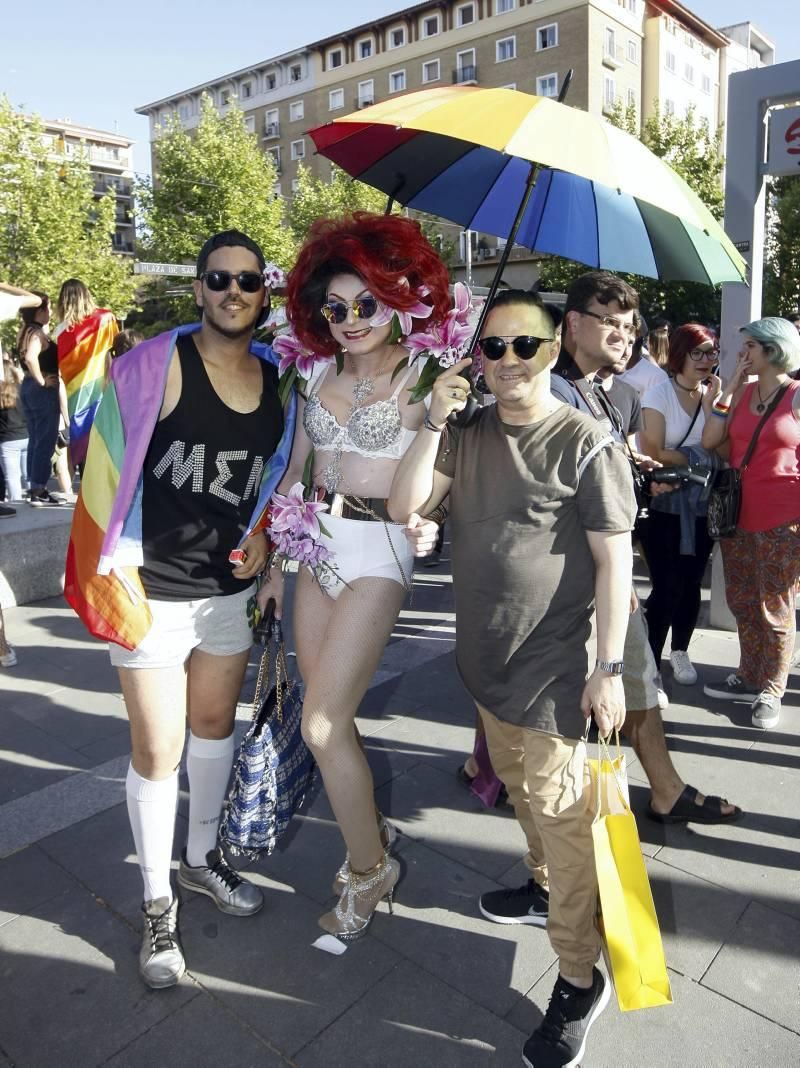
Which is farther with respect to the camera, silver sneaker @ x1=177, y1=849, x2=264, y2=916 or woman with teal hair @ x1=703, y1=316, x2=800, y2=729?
woman with teal hair @ x1=703, y1=316, x2=800, y2=729

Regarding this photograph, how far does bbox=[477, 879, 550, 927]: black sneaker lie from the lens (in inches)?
100

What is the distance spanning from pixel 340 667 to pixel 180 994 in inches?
39.5

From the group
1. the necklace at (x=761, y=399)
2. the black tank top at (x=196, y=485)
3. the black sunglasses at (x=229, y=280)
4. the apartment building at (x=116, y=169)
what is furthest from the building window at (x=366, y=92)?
the apartment building at (x=116, y=169)

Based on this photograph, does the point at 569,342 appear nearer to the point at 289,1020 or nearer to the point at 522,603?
the point at 522,603

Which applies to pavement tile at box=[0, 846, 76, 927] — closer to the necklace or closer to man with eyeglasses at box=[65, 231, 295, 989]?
man with eyeglasses at box=[65, 231, 295, 989]

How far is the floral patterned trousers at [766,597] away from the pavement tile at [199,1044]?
3022 millimetres

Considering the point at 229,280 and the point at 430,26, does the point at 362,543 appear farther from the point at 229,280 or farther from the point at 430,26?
the point at 430,26

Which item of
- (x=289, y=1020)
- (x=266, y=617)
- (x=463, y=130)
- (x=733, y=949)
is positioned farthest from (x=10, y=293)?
(x=733, y=949)

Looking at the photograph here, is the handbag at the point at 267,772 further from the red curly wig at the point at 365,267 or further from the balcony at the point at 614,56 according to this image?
the balcony at the point at 614,56

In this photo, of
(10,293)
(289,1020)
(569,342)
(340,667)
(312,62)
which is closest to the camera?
(289,1020)

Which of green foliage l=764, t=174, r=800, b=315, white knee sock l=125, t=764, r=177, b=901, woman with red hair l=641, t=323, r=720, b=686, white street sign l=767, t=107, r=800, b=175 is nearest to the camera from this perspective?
white knee sock l=125, t=764, r=177, b=901

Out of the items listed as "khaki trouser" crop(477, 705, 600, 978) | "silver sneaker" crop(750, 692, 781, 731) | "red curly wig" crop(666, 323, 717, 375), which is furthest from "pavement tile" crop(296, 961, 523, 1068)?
"red curly wig" crop(666, 323, 717, 375)

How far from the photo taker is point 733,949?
7.99 feet

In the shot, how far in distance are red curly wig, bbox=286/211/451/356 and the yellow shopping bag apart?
1.46m
